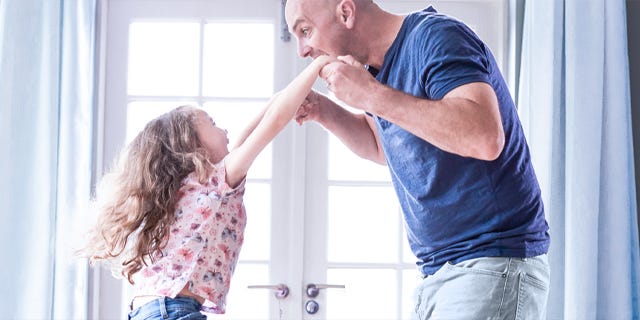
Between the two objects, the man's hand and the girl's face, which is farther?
the girl's face

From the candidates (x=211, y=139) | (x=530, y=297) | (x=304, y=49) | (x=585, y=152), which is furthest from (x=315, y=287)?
(x=530, y=297)

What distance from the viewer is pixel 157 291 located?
177 centimetres

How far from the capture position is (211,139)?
1.95 meters

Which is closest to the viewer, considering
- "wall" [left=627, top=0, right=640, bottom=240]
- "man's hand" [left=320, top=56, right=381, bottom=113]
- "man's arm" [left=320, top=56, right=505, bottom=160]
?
"man's arm" [left=320, top=56, right=505, bottom=160]

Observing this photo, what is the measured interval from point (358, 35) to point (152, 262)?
0.74m

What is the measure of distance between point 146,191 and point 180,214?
102 millimetres

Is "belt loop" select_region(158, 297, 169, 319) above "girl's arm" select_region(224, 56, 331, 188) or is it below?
below

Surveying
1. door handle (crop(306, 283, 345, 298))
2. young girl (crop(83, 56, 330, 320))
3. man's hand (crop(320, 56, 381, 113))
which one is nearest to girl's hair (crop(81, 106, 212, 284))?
young girl (crop(83, 56, 330, 320))

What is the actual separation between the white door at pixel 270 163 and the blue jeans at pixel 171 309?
2.74ft

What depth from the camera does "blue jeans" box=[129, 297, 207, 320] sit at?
1.73 m

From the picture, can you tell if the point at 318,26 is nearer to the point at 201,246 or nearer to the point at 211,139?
the point at 211,139

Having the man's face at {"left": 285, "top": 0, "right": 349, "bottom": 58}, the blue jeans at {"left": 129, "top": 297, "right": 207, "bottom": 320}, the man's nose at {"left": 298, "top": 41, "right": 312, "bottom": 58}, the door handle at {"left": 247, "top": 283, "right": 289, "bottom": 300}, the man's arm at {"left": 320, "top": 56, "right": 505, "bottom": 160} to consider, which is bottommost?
the door handle at {"left": 247, "top": 283, "right": 289, "bottom": 300}

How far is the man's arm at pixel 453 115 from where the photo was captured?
1.26 m

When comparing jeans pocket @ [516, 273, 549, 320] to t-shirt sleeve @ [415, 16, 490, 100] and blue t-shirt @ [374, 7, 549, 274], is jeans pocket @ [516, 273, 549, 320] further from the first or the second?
t-shirt sleeve @ [415, 16, 490, 100]
